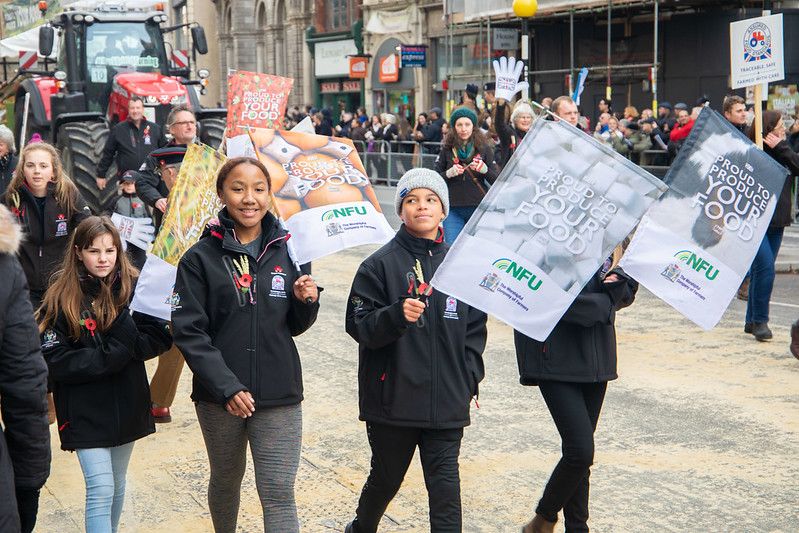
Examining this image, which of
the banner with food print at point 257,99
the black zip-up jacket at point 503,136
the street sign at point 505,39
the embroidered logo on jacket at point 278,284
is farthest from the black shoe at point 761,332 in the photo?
the street sign at point 505,39

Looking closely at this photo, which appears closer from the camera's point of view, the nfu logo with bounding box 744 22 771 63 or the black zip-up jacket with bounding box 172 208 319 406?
the black zip-up jacket with bounding box 172 208 319 406

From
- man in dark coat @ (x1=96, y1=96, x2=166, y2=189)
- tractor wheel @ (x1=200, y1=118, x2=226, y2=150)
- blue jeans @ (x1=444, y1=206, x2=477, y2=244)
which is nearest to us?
blue jeans @ (x1=444, y1=206, x2=477, y2=244)

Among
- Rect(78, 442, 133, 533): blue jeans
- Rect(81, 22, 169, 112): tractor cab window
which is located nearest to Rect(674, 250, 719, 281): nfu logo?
Rect(78, 442, 133, 533): blue jeans

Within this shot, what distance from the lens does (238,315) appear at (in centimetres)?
439

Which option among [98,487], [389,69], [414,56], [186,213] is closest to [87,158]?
[186,213]

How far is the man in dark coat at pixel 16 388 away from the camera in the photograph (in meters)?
3.31

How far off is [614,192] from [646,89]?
22007 millimetres

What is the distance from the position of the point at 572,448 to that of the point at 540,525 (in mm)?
458

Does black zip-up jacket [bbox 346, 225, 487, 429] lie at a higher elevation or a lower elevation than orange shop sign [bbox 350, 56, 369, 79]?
lower

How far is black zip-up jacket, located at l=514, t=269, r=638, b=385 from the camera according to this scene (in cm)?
477

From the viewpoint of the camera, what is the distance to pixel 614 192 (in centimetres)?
451

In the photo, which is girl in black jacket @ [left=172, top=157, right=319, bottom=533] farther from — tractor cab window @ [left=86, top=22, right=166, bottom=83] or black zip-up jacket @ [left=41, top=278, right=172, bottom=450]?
tractor cab window @ [left=86, top=22, right=166, bottom=83]

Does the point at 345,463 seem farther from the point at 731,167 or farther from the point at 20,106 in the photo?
the point at 20,106

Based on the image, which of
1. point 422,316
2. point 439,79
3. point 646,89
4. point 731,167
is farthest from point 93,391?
point 439,79
